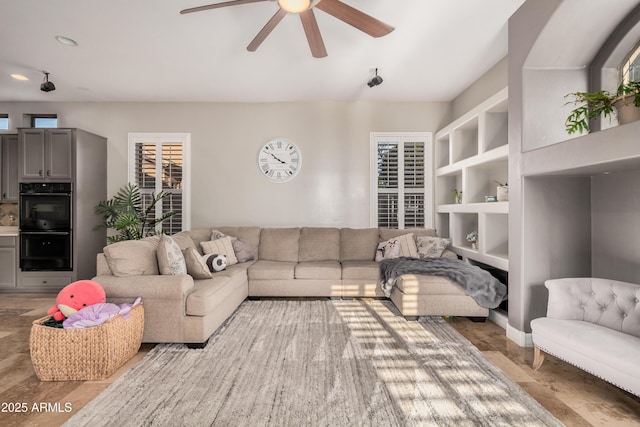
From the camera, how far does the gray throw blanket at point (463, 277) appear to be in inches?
129

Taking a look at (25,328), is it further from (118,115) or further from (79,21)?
(118,115)

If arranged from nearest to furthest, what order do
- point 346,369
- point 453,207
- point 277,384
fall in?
point 277,384 < point 346,369 < point 453,207

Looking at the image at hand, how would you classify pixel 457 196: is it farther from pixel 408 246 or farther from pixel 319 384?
pixel 319 384

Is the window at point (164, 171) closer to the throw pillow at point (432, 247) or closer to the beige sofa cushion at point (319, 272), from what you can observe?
the beige sofa cushion at point (319, 272)

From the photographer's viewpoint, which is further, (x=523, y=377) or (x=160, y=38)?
(x=160, y=38)

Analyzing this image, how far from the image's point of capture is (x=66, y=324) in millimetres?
2189

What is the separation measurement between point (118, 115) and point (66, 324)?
3.98 m

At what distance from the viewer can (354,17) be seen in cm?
222

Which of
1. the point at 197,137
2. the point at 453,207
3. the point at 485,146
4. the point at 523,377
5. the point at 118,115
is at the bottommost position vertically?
the point at 523,377

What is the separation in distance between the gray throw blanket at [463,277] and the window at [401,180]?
138 cm

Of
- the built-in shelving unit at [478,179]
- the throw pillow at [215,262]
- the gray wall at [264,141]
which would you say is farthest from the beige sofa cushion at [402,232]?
the throw pillow at [215,262]

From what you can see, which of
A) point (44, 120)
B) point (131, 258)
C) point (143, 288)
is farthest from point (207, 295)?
point (44, 120)

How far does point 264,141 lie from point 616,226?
4.27m

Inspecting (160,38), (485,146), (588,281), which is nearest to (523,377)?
(588,281)
